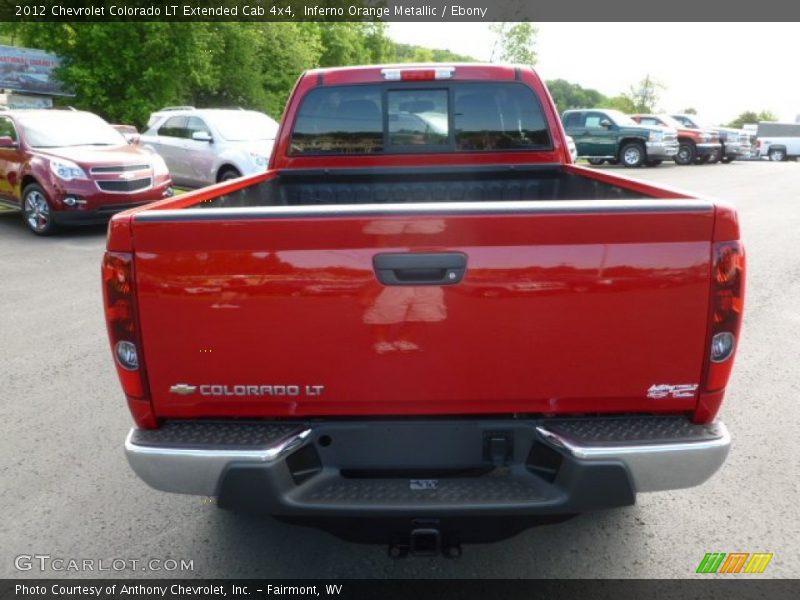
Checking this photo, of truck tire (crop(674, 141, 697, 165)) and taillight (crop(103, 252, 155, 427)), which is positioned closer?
taillight (crop(103, 252, 155, 427))

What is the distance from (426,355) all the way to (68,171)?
32.1ft

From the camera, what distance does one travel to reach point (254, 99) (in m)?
34.2

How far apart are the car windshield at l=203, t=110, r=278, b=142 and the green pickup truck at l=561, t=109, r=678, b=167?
1463cm

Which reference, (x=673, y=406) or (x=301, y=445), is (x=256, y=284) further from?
(x=673, y=406)

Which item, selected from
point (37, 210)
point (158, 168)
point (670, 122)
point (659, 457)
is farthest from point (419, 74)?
point (670, 122)

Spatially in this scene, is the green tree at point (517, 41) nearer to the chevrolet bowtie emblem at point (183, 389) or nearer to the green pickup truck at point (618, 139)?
the green pickup truck at point (618, 139)

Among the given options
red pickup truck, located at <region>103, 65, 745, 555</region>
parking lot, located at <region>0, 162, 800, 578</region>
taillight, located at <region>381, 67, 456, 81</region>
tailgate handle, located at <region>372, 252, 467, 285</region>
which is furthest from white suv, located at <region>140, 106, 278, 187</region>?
tailgate handle, located at <region>372, 252, 467, 285</region>

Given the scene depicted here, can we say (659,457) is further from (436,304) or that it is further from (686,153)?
(686,153)

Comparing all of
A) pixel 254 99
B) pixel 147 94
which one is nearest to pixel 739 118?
pixel 254 99

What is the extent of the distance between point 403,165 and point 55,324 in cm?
394

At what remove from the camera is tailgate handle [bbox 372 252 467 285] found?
2230mm

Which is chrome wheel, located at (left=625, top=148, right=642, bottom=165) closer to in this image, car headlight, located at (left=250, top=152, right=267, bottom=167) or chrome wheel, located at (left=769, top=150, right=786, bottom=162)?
car headlight, located at (left=250, top=152, right=267, bottom=167)

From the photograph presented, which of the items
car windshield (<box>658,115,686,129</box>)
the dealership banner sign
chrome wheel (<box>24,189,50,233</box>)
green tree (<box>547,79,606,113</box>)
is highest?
green tree (<box>547,79,606,113</box>)

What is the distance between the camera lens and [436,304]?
7.39 ft
